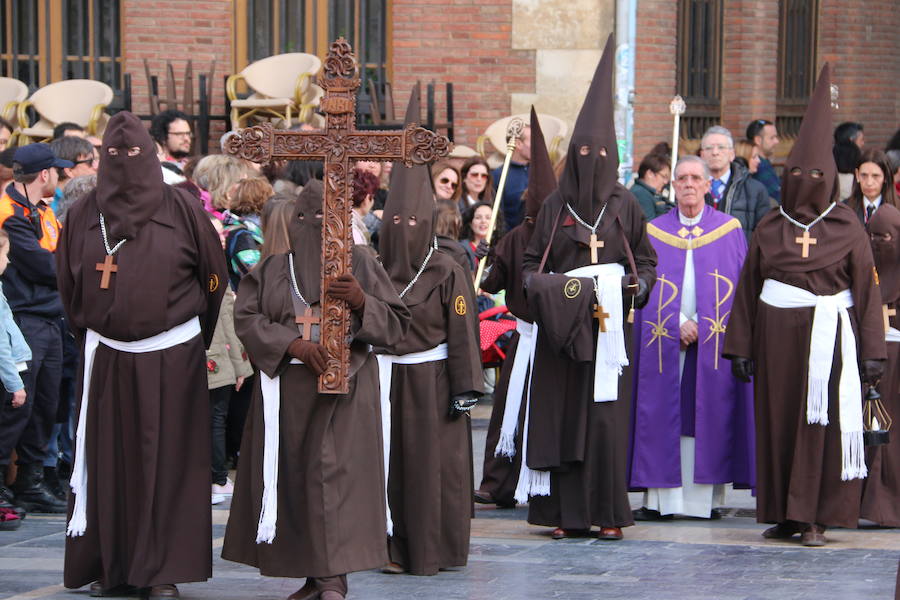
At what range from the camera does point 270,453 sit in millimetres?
7328

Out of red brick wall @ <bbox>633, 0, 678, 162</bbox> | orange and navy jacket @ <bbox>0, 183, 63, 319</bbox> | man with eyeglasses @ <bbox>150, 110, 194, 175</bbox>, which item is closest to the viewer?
orange and navy jacket @ <bbox>0, 183, 63, 319</bbox>

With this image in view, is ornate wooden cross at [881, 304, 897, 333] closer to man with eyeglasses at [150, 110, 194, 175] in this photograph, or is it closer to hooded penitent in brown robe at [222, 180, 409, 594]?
hooded penitent in brown robe at [222, 180, 409, 594]

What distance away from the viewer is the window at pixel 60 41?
16906mm

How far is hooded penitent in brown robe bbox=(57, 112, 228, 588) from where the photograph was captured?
7500 millimetres

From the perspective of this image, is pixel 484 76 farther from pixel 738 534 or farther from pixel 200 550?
pixel 200 550

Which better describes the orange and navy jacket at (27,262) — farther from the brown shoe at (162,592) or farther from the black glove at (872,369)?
the black glove at (872,369)

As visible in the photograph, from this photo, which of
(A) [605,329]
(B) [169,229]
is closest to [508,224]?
(A) [605,329]

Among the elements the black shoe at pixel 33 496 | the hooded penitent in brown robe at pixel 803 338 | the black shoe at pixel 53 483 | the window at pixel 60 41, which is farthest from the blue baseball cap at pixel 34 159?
the window at pixel 60 41

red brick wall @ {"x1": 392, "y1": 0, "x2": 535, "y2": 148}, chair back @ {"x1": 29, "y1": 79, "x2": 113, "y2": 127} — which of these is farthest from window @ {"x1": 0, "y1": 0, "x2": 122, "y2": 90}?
red brick wall @ {"x1": 392, "y1": 0, "x2": 535, "y2": 148}

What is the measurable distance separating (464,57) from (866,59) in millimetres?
7648

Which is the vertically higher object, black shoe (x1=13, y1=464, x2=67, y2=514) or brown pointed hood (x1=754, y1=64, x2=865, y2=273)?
brown pointed hood (x1=754, y1=64, x2=865, y2=273)

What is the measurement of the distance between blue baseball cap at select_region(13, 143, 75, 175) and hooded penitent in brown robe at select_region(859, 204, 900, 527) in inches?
186

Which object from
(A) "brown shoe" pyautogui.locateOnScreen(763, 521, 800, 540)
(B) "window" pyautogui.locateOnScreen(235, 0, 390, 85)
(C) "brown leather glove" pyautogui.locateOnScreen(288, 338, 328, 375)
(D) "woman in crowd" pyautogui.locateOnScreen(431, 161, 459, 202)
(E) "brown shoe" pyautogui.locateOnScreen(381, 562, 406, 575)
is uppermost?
(B) "window" pyautogui.locateOnScreen(235, 0, 390, 85)

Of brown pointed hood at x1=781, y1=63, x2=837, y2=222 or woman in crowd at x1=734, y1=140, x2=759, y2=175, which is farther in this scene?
woman in crowd at x1=734, y1=140, x2=759, y2=175
